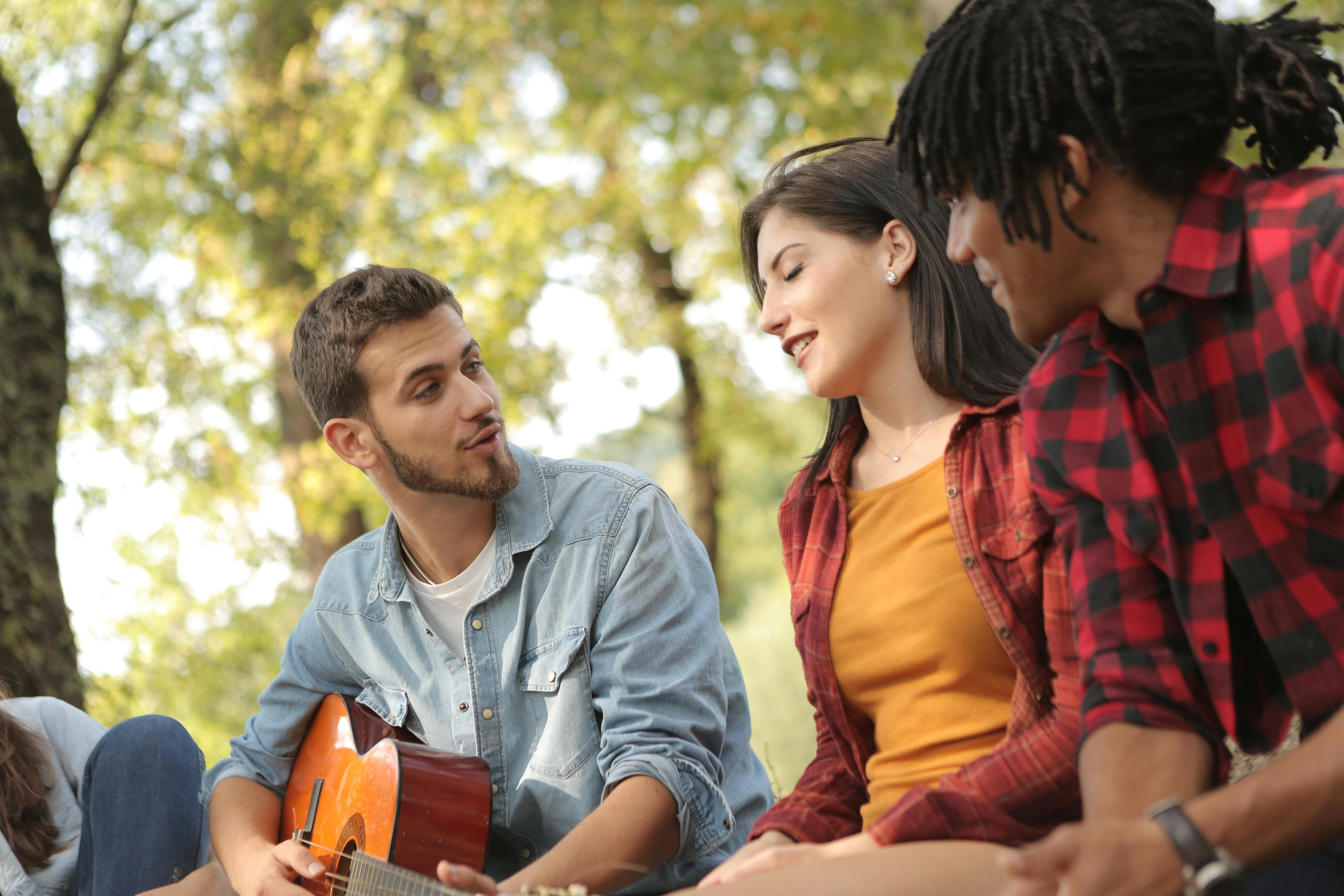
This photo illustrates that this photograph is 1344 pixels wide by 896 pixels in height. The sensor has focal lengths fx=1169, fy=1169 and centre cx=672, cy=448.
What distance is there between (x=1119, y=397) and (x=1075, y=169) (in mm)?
308

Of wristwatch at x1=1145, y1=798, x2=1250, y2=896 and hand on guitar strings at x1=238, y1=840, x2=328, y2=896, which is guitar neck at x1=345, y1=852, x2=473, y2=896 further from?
wristwatch at x1=1145, y1=798, x2=1250, y2=896

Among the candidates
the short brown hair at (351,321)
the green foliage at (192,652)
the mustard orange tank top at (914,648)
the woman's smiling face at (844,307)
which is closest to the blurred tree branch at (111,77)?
the green foliage at (192,652)

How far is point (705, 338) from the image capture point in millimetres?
11914

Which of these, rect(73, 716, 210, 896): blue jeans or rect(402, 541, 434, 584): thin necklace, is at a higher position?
rect(402, 541, 434, 584): thin necklace

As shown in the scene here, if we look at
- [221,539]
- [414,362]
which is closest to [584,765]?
[414,362]

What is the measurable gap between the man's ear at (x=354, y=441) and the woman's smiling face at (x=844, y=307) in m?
1.20

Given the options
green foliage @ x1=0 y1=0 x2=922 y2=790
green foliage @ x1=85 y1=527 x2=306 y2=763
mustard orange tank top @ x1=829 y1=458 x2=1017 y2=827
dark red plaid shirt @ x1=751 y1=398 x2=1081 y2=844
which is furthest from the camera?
green foliage @ x1=0 y1=0 x2=922 y2=790

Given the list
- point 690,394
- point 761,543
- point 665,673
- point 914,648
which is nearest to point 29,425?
point 665,673

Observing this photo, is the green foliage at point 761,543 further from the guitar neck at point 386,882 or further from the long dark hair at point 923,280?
the guitar neck at point 386,882

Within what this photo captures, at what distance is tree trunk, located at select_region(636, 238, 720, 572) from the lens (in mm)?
11766

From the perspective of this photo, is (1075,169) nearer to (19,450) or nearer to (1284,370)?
(1284,370)

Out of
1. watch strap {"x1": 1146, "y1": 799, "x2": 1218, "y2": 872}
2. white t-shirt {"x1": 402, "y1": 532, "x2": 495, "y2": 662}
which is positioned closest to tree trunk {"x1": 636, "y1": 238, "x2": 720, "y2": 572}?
white t-shirt {"x1": 402, "y1": 532, "x2": 495, "y2": 662}

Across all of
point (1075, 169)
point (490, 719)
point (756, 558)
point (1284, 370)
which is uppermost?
point (1075, 169)

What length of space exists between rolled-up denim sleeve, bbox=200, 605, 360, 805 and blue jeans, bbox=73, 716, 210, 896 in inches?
3.8
